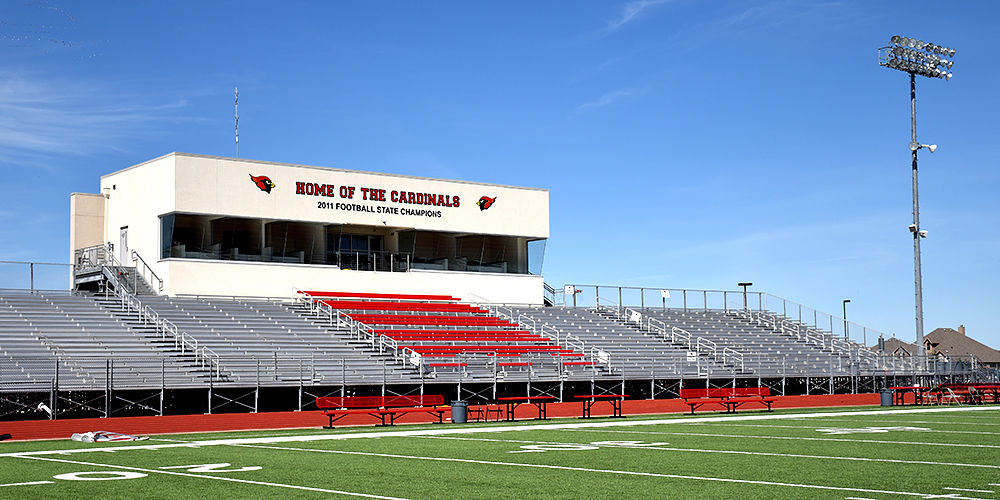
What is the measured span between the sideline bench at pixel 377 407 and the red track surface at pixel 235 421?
0.55 m

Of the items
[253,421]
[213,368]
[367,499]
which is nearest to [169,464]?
[367,499]

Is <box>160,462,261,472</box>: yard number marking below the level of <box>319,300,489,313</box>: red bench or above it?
below

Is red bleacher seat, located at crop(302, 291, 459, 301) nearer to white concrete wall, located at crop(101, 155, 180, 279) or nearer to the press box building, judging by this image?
the press box building

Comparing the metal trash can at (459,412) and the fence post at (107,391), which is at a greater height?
the fence post at (107,391)

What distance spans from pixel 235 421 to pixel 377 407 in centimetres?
336

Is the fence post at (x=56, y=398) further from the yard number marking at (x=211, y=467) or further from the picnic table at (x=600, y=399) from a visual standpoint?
the picnic table at (x=600, y=399)

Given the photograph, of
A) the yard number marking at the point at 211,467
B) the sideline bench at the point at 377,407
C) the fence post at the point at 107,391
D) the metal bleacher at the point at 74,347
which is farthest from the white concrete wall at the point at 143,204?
the yard number marking at the point at 211,467

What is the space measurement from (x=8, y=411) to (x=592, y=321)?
23.9 m

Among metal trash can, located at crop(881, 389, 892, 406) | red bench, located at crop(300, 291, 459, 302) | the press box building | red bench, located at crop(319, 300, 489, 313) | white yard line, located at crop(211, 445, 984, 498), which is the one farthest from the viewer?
red bench, located at crop(300, 291, 459, 302)

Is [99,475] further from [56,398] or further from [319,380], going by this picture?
[319,380]

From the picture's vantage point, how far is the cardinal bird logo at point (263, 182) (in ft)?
128

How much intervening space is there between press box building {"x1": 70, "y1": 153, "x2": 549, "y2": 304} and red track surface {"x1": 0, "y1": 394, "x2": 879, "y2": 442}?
13.0 metres

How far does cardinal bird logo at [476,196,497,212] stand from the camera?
146 ft

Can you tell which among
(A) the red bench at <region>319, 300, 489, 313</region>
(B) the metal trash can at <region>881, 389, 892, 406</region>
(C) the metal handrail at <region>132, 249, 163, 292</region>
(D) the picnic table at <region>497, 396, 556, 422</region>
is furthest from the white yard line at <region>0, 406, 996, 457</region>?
(C) the metal handrail at <region>132, 249, 163, 292</region>
